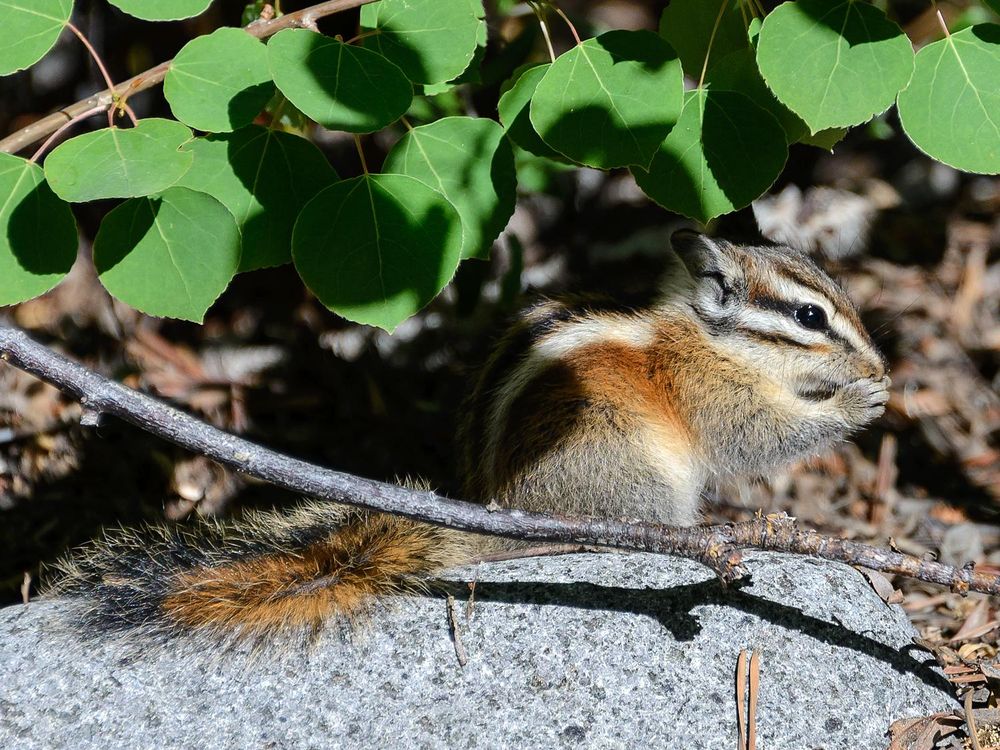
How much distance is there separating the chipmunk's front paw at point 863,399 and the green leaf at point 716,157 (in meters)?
1.15

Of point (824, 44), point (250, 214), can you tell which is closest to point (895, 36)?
point (824, 44)

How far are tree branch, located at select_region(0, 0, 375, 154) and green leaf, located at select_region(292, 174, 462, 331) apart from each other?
37 centimetres

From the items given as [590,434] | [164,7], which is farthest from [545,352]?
[164,7]

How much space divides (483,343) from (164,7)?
2.15 metres

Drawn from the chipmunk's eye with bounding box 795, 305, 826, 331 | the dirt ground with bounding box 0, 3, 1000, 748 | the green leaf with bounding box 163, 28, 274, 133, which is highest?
the green leaf with bounding box 163, 28, 274, 133

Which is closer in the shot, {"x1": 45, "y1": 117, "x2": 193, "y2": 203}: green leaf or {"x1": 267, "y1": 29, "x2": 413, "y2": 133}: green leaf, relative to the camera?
{"x1": 45, "y1": 117, "x2": 193, "y2": 203}: green leaf

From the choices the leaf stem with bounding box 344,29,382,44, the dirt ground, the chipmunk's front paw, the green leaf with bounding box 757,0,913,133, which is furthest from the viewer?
the dirt ground

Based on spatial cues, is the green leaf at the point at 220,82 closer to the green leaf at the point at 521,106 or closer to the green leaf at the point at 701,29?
the green leaf at the point at 521,106

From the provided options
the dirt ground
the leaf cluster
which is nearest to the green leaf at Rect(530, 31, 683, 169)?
the leaf cluster

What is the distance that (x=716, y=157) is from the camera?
231cm

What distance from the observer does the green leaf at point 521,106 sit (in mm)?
2377

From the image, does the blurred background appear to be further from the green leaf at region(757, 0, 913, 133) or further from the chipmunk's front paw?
the green leaf at region(757, 0, 913, 133)

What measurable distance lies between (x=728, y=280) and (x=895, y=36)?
3.92ft

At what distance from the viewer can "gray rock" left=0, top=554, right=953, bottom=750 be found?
221 cm
